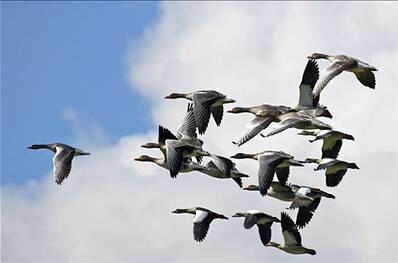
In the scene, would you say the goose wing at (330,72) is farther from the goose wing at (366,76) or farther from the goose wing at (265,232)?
the goose wing at (265,232)

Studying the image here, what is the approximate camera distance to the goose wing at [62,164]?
43750 mm

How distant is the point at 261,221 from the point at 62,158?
6.15 m

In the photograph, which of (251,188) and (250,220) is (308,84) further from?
(250,220)

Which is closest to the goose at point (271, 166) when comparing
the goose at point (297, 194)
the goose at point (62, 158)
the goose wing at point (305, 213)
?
the goose at point (297, 194)

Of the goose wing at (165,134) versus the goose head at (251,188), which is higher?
the goose wing at (165,134)

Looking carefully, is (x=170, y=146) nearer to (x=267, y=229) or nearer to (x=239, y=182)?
(x=239, y=182)

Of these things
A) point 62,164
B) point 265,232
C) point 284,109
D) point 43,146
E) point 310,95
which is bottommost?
point 265,232

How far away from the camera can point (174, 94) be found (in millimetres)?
47031

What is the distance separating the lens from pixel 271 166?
133 feet

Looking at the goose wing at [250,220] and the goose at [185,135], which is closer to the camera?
the goose at [185,135]

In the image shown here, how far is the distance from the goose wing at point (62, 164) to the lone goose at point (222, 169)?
13.0ft

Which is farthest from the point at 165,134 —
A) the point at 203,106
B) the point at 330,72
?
the point at 330,72

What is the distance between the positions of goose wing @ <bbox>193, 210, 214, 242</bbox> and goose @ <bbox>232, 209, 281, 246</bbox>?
83 centimetres

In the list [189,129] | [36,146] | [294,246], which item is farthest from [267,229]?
[36,146]
